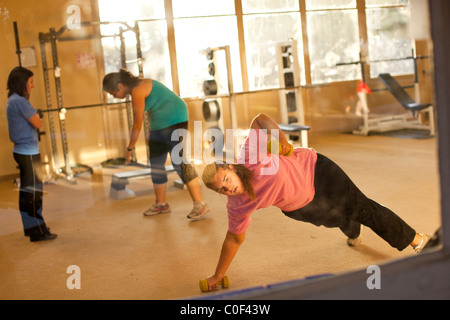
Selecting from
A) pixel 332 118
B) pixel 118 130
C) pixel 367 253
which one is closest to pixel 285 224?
pixel 367 253

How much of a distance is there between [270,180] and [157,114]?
131cm

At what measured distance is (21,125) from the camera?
249cm

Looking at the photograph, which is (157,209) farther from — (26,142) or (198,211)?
(26,142)

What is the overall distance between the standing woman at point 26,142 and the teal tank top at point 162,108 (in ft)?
1.89

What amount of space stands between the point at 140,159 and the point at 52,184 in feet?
3.19

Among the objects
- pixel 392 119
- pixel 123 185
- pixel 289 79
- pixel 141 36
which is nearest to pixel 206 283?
pixel 123 185

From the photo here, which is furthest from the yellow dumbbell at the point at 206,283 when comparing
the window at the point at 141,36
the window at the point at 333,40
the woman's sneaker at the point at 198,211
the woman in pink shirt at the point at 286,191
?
the window at the point at 333,40

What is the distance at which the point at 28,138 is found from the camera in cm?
253

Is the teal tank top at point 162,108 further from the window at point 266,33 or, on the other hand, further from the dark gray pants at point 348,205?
the window at point 266,33

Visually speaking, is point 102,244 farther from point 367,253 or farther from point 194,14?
point 194,14

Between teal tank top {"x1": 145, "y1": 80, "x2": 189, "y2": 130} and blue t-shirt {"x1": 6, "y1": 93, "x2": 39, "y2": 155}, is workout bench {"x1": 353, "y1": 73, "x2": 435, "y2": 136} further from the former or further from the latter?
blue t-shirt {"x1": 6, "y1": 93, "x2": 39, "y2": 155}

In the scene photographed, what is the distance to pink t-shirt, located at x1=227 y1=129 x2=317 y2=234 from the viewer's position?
1.59 meters

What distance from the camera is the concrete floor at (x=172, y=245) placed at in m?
1.85

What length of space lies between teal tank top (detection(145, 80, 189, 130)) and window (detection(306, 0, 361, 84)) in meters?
3.31
